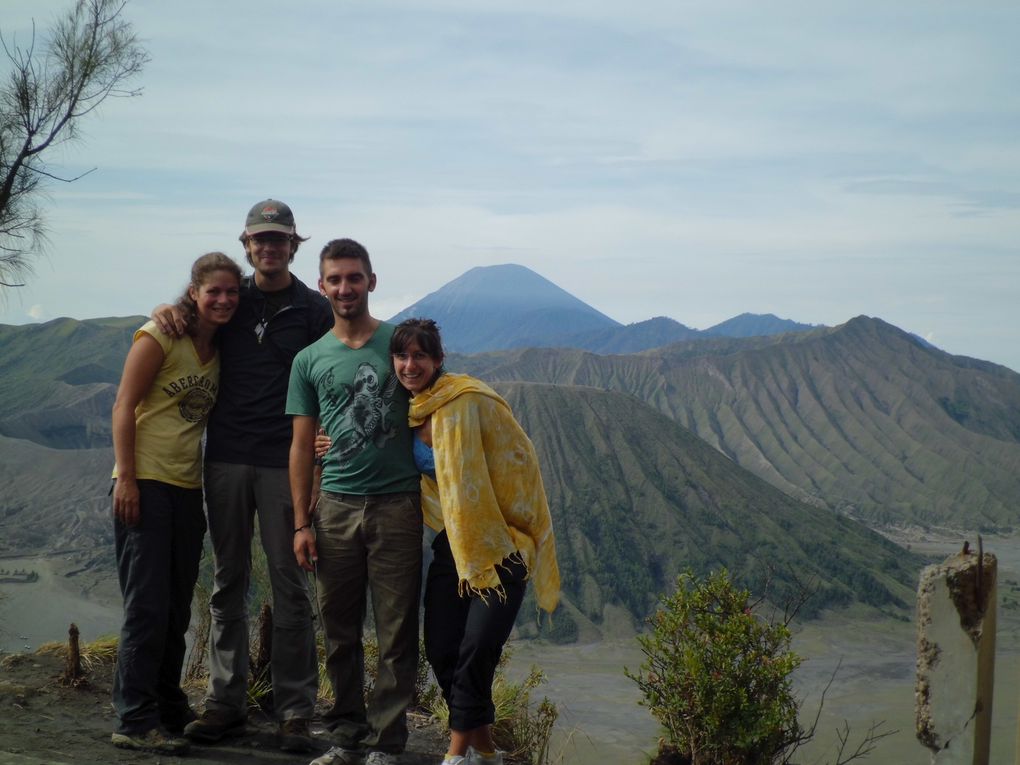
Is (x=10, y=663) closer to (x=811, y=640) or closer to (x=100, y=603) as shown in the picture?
(x=100, y=603)

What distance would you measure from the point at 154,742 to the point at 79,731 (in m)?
0.67

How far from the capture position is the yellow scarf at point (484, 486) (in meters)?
3.58

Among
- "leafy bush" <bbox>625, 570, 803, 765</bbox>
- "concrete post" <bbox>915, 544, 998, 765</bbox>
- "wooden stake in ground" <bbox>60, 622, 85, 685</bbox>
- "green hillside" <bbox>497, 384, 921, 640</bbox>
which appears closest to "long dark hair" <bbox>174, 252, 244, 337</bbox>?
"wooden stake in ground" <bbox>60, 622, 85, 685</bbox>

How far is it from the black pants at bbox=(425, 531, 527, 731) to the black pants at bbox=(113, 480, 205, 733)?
1.15 m

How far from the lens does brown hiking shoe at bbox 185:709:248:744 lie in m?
4.27

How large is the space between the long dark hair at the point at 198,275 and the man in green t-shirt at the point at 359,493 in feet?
1.63

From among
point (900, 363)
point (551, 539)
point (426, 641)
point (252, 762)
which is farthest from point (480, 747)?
point (900, 363)

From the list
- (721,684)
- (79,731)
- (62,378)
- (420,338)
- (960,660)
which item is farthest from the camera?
(62,378)

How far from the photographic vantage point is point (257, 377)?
166 inches

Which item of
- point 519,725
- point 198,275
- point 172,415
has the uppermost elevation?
point 198,275

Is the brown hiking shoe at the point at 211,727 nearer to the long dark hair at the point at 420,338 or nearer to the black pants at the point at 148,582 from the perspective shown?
the black pants at the point at 148,582

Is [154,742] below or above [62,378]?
below

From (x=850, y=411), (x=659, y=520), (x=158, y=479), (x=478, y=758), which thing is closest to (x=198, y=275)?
(x=158, y=479)

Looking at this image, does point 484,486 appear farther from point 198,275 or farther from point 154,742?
point 154,742
